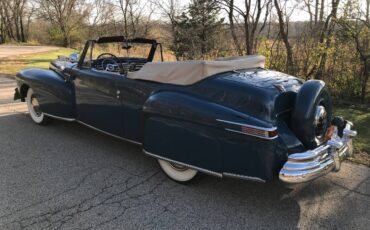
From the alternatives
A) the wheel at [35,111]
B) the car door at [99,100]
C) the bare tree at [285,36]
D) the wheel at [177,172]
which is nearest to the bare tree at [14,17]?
the bare tree at [285,36]

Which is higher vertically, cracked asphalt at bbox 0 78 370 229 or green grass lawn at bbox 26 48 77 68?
green grass lawn at bbox 26 48 77 68

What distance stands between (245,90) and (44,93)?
123 inches

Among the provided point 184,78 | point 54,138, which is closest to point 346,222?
point 184,78

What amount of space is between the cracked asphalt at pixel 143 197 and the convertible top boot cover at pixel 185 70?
0.99 m

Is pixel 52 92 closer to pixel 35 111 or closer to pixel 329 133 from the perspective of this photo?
pixel 35 111

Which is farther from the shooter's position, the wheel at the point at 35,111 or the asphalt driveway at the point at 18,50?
the asphalt driveway at the point at 18,50

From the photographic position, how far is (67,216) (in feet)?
9.44

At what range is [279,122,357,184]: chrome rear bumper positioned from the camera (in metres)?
2.77

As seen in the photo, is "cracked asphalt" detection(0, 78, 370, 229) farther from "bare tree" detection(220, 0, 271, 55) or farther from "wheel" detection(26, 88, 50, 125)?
"bare tree" detection(220, 0, 271, 55)

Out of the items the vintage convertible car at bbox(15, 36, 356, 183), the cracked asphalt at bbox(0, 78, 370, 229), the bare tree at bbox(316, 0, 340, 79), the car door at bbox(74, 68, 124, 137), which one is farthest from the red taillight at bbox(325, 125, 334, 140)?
the bare tree at bbox(316, 0, 340, 79)

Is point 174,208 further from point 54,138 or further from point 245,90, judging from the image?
point 54,138

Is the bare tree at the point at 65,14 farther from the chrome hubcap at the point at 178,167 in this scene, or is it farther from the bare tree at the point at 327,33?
the chrome hubcap at the point at 178,167

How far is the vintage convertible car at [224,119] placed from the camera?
111 inches

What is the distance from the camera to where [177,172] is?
3.49m
